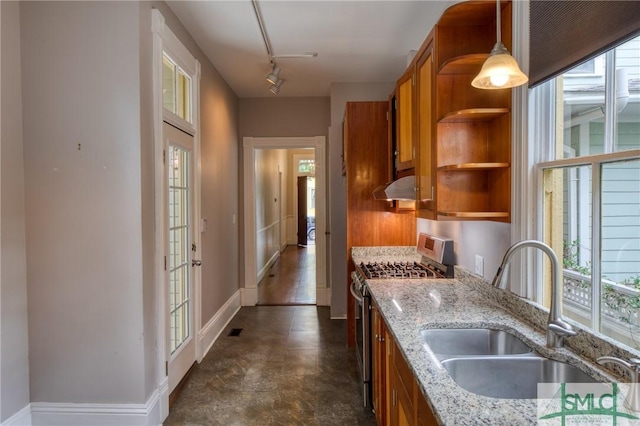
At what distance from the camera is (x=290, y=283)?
19.8 ft

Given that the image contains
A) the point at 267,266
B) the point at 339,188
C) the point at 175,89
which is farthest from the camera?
the point at 267,266

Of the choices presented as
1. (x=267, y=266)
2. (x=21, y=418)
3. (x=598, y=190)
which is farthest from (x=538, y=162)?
(x=267, y=266)

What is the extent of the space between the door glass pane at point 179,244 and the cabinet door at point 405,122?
69.1 inches

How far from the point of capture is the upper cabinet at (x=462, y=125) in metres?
1.82

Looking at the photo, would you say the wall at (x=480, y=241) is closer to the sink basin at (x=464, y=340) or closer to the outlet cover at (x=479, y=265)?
the outlet cover at (x=479, y=265)

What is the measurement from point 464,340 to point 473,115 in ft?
3.63

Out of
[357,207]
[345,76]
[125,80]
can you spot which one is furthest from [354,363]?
[345,76]

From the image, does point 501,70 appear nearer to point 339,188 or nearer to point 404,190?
point 404,190

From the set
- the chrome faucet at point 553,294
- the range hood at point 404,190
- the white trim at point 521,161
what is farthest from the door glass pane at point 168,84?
the chrome faucet at point 553,294

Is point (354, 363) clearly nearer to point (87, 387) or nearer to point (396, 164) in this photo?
point (396, 164)

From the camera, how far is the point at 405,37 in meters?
3.02

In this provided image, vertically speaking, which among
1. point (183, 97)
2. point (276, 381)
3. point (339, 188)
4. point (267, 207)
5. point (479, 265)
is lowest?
point (276, 381)

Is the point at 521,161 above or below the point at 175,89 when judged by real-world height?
below

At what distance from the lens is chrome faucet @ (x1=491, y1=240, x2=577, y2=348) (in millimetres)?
1273
